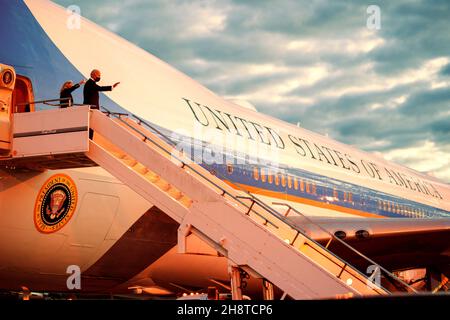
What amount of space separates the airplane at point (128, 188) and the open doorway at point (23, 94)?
0.02 m

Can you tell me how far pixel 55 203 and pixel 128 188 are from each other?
4.77 ft

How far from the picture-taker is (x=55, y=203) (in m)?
10.4

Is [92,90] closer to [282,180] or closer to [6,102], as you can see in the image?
[6,102]

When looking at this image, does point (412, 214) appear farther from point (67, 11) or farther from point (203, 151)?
point (67, 11)

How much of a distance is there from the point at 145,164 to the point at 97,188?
6.18 ft

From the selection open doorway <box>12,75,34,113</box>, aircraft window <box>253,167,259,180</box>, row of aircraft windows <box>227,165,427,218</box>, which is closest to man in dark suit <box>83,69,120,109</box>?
open doorway <box>12,75,34,113</box>

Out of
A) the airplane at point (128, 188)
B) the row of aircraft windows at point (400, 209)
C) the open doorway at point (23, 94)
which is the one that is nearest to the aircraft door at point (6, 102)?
the airplane at point (128, 188)

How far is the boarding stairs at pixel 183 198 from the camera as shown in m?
8.62

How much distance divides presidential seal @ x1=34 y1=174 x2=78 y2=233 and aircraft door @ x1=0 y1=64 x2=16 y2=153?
3.93 feet

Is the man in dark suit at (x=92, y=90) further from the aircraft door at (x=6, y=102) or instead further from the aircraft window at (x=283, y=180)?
the aircraft window at (x=283, y=180)

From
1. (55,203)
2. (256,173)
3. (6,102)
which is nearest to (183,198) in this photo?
(55,203)

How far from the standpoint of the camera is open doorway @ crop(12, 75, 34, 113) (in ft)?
33.4
